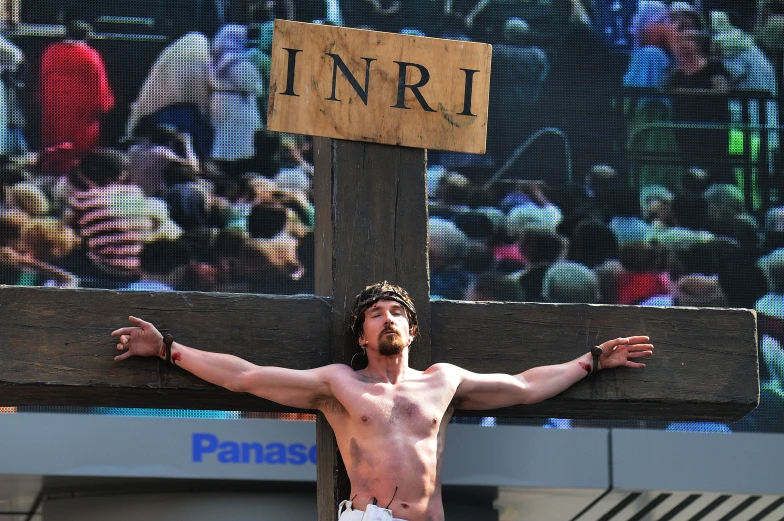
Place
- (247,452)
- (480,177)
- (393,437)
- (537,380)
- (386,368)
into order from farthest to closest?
(480,177) → (247,452) → (537,380) → (386,368) → (393,437)

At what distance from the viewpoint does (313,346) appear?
368 cm

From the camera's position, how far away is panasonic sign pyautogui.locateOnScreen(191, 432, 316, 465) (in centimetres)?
725

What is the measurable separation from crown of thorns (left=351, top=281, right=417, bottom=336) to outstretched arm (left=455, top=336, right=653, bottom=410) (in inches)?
8.4

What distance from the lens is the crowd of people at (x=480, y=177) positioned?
7.48m

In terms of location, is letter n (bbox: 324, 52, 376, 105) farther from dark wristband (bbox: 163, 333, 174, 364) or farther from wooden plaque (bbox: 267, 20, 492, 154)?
dark wristband (bbox: 163, 333, 174, 364)

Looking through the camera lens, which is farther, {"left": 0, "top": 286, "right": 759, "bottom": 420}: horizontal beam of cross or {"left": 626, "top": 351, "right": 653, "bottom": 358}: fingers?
{"left": 626, "top": 351, "right": 653, "bottom": 358}: fingers

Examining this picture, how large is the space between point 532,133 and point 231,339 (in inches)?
172

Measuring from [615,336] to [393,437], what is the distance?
72cm

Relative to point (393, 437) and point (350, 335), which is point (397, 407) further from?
point (350, 335)

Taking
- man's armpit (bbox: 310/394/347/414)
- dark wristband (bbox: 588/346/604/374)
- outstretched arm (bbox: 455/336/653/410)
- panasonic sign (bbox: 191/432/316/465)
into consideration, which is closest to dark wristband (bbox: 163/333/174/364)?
man's armpit (bbox: 310/394/347/414)

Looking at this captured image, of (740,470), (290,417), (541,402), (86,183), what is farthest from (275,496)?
(541,402)

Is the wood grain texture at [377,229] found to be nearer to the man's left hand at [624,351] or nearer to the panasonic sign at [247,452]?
the man's left hand at [624,351]

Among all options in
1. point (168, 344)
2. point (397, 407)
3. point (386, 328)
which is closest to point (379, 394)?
point (397, 407)

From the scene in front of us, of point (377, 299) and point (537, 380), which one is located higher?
point (377, 299)
